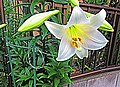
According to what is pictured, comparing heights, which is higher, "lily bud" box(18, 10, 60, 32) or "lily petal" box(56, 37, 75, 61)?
"lily bud" box(18, 10, 60, 32)

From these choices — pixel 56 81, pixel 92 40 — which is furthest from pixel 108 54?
pixel 92 40

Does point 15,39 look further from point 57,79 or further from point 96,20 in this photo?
point 96,20

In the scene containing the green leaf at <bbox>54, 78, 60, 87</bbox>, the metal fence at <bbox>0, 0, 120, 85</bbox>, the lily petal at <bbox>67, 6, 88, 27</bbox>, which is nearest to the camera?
the lily petal at <bbox>67, 6, 88, 27</bbox>

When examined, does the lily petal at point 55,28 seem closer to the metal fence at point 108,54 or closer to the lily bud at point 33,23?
the lily bud at point 33,23

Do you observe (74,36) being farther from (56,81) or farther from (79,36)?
(56,81)

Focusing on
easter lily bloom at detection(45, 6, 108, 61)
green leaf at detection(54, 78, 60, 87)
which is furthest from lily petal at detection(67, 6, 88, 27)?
green leaf at detection(54, 78, 60, 87)

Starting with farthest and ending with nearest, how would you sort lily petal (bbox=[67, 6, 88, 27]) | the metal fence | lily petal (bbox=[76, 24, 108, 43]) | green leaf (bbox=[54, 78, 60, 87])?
the metal fence
green leaf (bbox=[54, 78, 60, 87])
lily petal (bbox=[76, 24, 108, 43])
lily petal (bbox=[67, 6, 88, 27])

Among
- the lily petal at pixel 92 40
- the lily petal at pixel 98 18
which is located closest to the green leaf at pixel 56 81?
the lily petal at pixel 92 40

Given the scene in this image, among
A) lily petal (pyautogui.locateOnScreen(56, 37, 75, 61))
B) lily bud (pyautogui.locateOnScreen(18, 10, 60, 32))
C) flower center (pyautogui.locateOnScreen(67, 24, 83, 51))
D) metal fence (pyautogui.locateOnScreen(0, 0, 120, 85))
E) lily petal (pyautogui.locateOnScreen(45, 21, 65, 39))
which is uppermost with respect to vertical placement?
lily bud (pyautogui.locateOnScreen(18, 10, 60, 32))

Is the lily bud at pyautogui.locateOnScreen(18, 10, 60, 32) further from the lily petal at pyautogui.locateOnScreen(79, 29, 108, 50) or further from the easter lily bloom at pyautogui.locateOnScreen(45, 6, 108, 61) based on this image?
the lily petal at pyautogui.locateOnScreen(79, 29, 108, 50)
